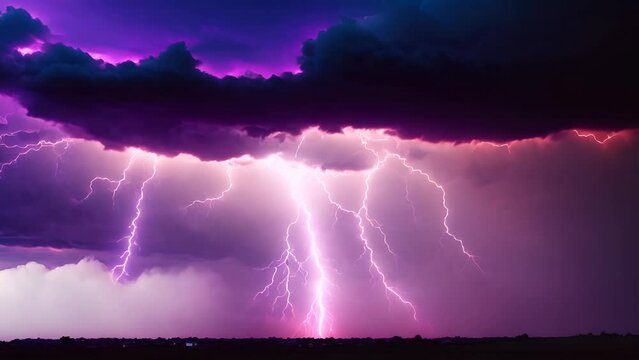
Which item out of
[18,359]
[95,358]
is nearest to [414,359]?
[95,358]

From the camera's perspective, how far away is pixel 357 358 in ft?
164

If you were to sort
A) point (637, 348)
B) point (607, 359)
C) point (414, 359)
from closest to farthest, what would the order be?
point (607, 359) → point (414, 359) → point (637, 348)

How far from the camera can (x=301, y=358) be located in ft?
166

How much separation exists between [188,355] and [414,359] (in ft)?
57.8

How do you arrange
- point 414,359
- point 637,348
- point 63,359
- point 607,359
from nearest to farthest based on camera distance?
point 607,359 < point 414,359 < point 63,359 < point 637,348

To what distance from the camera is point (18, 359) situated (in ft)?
172

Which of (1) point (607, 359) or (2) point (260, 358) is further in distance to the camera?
(2) point (260, 358)

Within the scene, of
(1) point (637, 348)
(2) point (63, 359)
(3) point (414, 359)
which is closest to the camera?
(3) point (414, 359)

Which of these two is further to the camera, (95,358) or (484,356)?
(95,358)

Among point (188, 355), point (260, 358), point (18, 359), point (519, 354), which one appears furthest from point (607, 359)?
point (18, 359)

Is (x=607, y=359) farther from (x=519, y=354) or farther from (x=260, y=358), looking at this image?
(x=260, y=358)

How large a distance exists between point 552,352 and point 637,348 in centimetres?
676

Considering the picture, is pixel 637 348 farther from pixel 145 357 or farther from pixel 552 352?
pixel 145 357

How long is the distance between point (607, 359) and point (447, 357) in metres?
9.66
